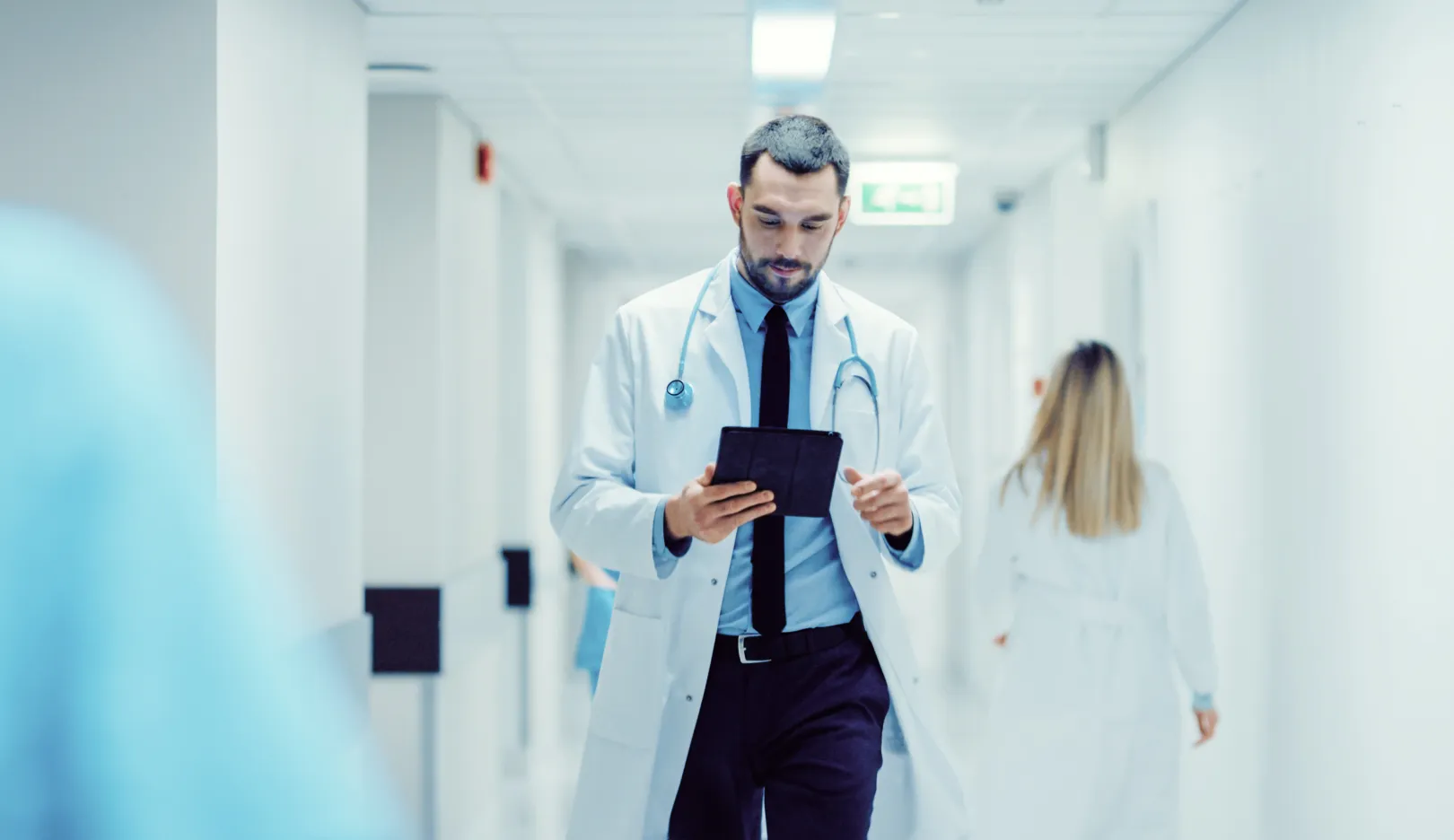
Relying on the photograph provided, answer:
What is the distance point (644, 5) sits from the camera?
161 inches

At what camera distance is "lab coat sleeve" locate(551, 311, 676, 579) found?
6.80 feet

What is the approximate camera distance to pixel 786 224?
215 centimetres

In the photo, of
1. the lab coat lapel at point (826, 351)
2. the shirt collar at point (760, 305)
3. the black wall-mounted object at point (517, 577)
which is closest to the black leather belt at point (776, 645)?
the lab coat lapel at point (826, 351)

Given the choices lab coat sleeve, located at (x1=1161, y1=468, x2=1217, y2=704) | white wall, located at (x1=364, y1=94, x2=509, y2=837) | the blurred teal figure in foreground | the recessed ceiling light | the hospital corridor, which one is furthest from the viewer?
white wall, located at (x1=364, y1=94, x2=509, y2=837)

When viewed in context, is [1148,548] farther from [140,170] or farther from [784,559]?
[140,170]

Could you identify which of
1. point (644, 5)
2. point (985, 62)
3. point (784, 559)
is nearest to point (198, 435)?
point (784, 559)

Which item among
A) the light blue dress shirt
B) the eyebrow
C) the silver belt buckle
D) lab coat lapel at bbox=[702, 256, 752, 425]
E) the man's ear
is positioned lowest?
the silver belt buckle

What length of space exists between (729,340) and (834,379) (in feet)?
0.60

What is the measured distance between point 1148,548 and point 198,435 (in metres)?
2.44

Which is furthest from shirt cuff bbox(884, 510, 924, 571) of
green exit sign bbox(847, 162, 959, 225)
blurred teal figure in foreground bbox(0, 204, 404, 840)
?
green exit sign bbox(847, 162, 959, 225)

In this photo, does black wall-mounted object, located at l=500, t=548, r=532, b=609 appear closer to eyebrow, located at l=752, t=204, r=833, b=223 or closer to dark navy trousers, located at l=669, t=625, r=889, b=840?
dark navy trousers, located at l=669, t=625, r=889, b=840

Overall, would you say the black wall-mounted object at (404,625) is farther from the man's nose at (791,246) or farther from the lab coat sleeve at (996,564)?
the man's nose at (791,246)

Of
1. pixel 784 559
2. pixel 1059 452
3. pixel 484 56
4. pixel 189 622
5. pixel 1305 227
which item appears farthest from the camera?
pixel 484 56

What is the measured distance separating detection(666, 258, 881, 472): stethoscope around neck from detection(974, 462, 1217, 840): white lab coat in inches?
66.6
